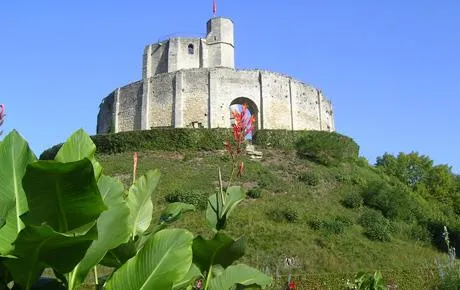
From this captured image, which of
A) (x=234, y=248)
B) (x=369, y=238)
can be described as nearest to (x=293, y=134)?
(x=369, y=238)

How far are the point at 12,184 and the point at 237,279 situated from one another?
1.14 meters

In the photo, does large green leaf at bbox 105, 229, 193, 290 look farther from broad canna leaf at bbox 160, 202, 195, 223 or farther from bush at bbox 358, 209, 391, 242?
bush at bbox 358, 209, 391, 242

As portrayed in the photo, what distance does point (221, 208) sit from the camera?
290cm

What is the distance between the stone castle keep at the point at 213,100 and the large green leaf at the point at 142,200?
2918 cm

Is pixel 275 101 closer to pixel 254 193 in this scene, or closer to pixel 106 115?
pixel 106 115

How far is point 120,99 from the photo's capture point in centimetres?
3525

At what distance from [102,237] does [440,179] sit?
42.9m

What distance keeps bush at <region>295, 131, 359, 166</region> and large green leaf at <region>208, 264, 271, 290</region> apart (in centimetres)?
2425

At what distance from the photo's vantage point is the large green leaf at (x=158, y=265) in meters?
2.02

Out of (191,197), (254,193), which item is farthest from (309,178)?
(191,197)

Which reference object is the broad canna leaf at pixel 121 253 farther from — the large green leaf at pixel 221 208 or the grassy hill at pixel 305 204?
the grassy hill at pixel 305 204

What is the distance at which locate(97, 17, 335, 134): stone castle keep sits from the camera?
32250 millimetres

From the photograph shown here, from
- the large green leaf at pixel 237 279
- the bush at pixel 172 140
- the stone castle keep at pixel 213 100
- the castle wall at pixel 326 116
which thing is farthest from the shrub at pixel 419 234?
the large green leaf at pixel 237 279

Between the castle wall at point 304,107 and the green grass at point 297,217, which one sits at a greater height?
the castle wall at point 304,107
